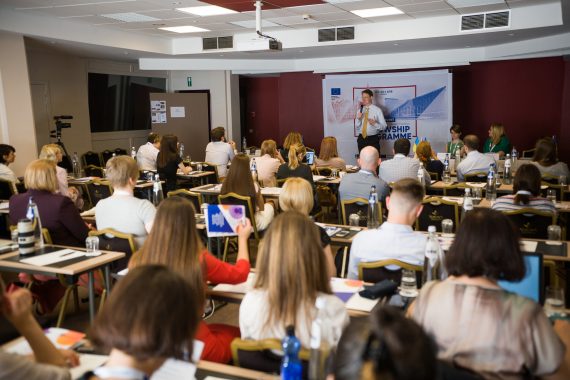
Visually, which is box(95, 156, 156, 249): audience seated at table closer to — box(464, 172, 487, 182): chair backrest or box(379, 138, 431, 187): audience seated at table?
box(379, 138, 431, 187): audience seated at table

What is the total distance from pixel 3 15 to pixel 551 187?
26.5 feet

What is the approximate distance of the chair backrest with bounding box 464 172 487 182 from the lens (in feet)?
23.2

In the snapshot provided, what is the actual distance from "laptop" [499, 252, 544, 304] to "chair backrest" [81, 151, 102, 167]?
10027mm

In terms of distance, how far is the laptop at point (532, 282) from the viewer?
7.92 feet

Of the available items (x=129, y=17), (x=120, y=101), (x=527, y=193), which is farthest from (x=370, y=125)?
(x=527, y=193)

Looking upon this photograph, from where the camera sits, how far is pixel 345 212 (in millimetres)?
5441

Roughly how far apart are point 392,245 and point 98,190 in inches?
217

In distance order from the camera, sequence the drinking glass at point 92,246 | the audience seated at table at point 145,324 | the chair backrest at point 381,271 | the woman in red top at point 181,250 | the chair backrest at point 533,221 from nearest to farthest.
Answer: the audience seated at table at point 145,324 → the woman in red top at point 181,250 → the chair backrest at point 381,271 → the drinking glass at point 92,246 → the chair backrest at point 533,221

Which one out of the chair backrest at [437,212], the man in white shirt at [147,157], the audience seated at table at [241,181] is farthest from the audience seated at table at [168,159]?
the chair backrest at [437,212]

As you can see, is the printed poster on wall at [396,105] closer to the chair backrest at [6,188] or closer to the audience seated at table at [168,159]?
the audience seated at table at [168,159]

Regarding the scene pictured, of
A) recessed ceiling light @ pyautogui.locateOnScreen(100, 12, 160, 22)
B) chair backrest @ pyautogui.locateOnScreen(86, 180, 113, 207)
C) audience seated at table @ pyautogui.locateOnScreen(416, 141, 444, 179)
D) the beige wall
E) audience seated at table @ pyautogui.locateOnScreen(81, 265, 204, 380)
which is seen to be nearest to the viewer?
audience seated at table @ pyautogui.locateOnScreen(81, 265, 204, 380)

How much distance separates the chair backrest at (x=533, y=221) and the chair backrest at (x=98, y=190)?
537 cm

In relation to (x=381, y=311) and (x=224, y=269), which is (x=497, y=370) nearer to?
(x=381, y=311)

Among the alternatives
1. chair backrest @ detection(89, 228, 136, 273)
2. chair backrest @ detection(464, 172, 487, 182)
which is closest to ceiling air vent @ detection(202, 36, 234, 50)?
chair backrest @ detection(464, 172, 487, 182)
